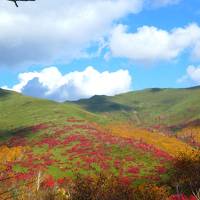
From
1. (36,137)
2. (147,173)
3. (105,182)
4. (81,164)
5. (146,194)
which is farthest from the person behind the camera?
(36,137)

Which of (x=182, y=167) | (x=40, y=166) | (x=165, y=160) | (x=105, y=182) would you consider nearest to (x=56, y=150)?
(x=40, y=166)

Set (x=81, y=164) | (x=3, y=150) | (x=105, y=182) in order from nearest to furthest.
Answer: (x=105, y=182)
(x=81, y=164)
(x=3, y=150)

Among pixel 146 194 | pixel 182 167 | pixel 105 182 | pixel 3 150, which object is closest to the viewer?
pixel 146 194

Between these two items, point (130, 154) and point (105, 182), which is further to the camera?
point (130, 154)

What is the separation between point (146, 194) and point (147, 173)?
71284mm

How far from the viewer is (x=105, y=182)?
54438 mm

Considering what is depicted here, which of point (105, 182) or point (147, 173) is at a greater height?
point (105, 182)

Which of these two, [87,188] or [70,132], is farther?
[70,132]

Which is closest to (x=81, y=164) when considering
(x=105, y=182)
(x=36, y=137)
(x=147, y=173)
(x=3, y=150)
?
(x=147, y=173)

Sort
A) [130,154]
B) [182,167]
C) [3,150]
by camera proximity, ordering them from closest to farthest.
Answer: [182,167] → [130,154] → [3,150]

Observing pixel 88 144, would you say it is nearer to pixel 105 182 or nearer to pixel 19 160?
pixel 19 160

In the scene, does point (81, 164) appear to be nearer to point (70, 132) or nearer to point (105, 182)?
point (70, 132)

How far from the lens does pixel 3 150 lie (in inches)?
5891

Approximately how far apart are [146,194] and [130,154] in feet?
295
